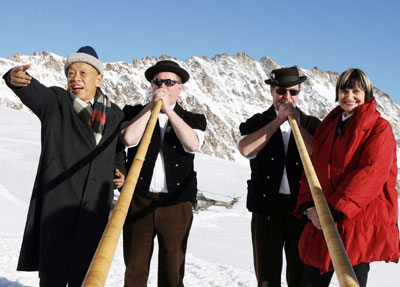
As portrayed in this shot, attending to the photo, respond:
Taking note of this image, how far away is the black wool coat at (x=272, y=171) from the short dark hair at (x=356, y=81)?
765 mm

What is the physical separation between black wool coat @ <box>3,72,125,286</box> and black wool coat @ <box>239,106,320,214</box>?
1149 millimetres

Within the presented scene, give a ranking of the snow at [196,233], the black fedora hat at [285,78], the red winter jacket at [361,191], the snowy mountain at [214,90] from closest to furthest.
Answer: the red winter jacket at [361,191] < the black fedora hat at [285,78] < the snow at [196,233] < the snowy mountain at [214,90]

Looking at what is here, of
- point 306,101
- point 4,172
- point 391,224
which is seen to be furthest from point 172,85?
point 306,101

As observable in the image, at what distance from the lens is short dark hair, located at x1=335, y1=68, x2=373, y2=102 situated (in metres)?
2.51

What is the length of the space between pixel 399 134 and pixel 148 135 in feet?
634

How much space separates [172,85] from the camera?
305 cm

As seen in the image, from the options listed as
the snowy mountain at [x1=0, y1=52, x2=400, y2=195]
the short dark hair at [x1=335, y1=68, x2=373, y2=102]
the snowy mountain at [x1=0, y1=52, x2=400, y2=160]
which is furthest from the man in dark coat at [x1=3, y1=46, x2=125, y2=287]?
the snowy mountain at [x1=0, y1=52, x2=400, y2=160]

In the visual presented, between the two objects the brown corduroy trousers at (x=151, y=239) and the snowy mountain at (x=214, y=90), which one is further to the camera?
the snowy mountain at (x=214, y=90)

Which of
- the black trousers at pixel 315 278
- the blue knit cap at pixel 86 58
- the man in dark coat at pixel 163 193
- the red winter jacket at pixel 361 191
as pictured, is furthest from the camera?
the man in dark coat at pixel 163 193

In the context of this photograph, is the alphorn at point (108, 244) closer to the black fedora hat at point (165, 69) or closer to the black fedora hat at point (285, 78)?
the black fedora hat at point (165, 69)

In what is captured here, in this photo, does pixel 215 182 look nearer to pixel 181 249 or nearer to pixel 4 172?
pixel 4 172

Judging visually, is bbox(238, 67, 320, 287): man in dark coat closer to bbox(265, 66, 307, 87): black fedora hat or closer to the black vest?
bbox(265, 66, 307, 87): black fedora hat

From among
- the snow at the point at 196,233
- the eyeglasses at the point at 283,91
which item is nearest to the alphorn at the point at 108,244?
the eyeglasses at the point at 283,91

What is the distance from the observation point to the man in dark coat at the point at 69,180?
98.1 inches
